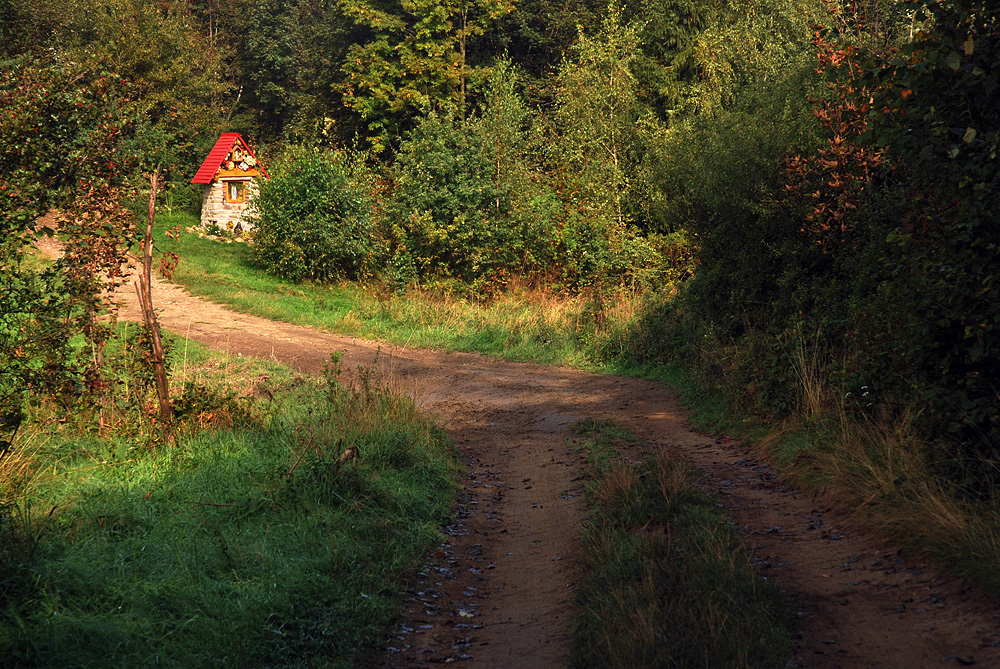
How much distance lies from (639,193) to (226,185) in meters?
19.8

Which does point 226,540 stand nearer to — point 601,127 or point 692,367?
point 692,367

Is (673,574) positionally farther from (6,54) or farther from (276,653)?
(6,54)

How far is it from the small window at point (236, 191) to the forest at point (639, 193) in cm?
237

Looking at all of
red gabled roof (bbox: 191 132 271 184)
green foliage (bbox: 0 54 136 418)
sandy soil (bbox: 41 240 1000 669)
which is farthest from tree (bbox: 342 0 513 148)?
green foliage (bbox: 0 54 136 418)

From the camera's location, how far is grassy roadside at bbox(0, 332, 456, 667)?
495 centimetres

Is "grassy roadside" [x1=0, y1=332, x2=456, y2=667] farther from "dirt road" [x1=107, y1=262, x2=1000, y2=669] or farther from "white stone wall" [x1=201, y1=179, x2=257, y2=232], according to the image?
"white stone wall" [x1=201, y1=179, x2=257, y2=232]

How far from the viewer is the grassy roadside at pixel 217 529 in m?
4.95

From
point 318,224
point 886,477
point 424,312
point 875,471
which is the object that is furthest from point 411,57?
point 886,477

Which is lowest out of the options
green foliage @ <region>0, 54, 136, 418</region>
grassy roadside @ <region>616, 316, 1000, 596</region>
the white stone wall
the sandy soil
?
the sandy soil

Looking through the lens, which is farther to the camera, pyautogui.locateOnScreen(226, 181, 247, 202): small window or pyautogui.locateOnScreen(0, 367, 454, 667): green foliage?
pyautogui.locateOnScreen(226, 181, 247, 202): small window

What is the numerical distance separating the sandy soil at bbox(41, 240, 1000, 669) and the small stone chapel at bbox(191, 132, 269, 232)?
1010 inches

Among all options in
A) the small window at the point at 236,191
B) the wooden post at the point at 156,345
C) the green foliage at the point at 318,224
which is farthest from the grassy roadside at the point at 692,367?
the wooden post at the point at 156,345

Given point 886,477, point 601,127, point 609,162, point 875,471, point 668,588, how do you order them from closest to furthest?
1. point 668,588
2. point 886,477
3. point 875,471
4. point 609,162
5. point 601,127

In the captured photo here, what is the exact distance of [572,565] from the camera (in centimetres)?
645
